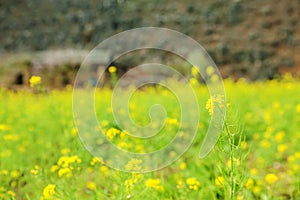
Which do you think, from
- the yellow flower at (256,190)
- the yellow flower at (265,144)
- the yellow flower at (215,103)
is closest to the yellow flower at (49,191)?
the yellow flower at (215,103)

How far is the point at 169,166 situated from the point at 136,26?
23.5 ft

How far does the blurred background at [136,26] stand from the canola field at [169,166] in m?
3.17

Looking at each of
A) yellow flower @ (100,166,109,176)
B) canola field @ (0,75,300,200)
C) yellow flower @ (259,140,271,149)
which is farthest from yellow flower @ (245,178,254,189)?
yellow flower @ (259,140,271,149)

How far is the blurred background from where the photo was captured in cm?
875

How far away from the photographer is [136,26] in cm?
1002

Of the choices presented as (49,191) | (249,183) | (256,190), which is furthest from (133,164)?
(256,190)

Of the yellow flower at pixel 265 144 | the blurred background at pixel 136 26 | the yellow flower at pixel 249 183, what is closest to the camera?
the yellow flower at pixel 249 183

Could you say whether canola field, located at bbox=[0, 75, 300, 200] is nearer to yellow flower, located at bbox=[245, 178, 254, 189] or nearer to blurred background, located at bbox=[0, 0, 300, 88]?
yellow flower, located at bbox=[245, 178, 254, 189]

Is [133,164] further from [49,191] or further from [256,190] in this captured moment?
[256,190]

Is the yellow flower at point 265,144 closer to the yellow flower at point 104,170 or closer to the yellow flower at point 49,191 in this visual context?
the yellow flower at point 104,170

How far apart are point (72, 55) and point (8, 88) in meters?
1.39

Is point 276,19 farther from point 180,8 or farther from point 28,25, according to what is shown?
point 28,25

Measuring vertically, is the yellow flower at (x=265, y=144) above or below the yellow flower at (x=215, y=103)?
above

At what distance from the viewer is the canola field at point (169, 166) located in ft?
6.01
